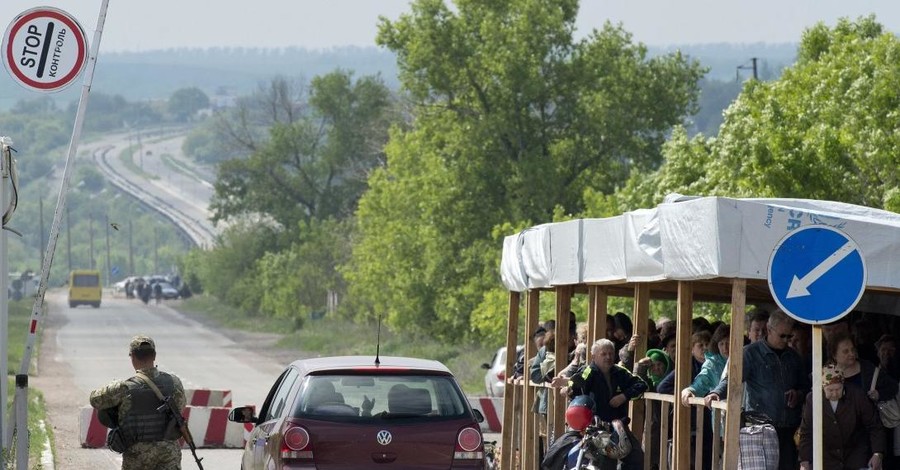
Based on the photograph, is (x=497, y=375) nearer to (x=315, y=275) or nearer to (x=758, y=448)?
(x=758, y=448)

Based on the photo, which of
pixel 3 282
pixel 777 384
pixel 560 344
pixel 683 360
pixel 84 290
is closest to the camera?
pixel 777 384

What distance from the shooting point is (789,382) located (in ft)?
39.0

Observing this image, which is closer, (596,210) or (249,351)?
(596,210)

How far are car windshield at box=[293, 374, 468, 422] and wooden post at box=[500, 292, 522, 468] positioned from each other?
535 centimetres

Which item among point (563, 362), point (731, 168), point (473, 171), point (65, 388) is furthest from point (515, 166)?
point (563, 362)

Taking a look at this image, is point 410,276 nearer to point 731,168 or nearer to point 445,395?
point 731,168

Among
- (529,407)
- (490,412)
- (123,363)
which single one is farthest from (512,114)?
(529,407)

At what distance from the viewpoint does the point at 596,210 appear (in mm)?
44500

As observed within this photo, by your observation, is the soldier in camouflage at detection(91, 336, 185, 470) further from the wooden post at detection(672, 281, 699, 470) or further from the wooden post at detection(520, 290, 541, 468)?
the wooden post at detection(520, 290, 541, 468)

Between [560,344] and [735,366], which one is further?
[560,344]

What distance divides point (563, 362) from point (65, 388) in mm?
26178

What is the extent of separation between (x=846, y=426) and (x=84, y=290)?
105874mm

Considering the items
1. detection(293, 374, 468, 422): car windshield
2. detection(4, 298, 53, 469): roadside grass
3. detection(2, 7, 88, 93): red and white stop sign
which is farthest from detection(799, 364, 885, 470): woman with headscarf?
detection(4, 298, 53, 469): roadside grass

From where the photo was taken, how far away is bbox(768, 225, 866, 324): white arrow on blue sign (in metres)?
9.70
